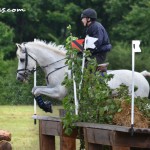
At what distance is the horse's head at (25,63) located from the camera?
1388cm

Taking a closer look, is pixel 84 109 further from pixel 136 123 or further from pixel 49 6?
pixel 49 6

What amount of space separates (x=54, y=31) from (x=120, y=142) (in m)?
44.1

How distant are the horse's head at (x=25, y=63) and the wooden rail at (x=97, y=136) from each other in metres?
3.59

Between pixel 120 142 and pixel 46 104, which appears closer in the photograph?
pixel 120 142

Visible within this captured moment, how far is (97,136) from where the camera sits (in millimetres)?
8859

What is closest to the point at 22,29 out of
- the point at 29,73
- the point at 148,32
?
the point at 148,32

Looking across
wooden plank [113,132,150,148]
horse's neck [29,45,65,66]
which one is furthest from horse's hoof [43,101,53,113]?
wooden plank [113,132,150,148]

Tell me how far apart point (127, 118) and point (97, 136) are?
402mm

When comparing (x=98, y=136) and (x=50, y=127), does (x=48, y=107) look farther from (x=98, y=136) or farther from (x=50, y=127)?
(x=98, y=136)

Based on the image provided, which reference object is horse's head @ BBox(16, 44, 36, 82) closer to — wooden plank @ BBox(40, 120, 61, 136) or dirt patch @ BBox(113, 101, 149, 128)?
wooden plank @ BBox(40, 120, 61, 136)

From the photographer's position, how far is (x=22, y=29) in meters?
51.3

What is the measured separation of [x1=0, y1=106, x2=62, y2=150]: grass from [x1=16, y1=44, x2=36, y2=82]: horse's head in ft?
4.08

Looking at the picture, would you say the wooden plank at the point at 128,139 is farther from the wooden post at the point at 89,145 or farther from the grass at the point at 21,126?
the grass at the point at 21,126

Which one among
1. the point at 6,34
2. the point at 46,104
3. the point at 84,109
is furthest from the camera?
the point at 6,34
